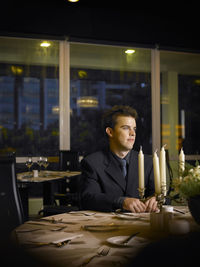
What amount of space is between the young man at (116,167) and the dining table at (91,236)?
0.40 metres

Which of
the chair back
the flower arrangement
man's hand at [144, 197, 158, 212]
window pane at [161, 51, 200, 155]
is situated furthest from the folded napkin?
window pane at [161, 51, 200, 155]

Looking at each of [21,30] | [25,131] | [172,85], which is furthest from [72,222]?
[172,85]

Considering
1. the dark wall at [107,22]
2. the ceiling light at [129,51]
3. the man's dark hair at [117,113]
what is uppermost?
the dark wall at [107,22]

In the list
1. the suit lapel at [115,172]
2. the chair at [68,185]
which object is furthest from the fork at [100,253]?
the chair at [68,185]

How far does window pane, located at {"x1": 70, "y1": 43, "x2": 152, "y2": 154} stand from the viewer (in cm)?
714

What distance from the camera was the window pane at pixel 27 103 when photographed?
7016mm

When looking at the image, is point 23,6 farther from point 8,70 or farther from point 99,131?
point 99,131

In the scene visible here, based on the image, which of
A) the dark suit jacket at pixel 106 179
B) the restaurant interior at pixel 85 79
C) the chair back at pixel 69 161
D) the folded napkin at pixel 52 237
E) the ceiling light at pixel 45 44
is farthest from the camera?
the ceiling light at pixel 45 44

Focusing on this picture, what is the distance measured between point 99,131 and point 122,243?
7045mm

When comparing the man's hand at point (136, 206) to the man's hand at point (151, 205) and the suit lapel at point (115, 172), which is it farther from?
the suit lapel at point (115, 172)

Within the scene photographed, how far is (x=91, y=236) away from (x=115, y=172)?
0.88 metres

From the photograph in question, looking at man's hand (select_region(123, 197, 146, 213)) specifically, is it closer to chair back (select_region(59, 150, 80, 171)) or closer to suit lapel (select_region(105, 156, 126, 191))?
suit lapel (select_region(105, 156, 126, 191))

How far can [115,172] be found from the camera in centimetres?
224

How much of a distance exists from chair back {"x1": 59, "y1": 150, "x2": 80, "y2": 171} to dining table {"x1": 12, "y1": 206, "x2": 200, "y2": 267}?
3698 mm
